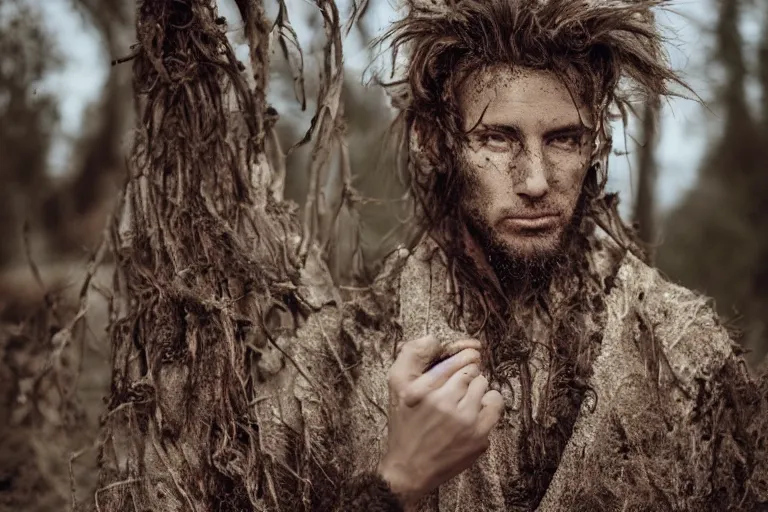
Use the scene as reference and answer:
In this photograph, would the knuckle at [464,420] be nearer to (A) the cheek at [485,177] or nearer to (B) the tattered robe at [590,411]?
(B) the tattered robe at [590,411]

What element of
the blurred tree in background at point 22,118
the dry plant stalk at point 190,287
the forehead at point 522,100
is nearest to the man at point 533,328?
the forehead at point 522,100

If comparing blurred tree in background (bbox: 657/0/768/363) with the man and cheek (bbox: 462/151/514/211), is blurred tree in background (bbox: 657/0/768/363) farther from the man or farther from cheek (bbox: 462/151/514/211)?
cheek (bbox: 462/151/514/211)

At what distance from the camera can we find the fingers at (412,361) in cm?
166

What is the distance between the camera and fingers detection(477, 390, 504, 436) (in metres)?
1.65

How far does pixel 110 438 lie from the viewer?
6.42ft

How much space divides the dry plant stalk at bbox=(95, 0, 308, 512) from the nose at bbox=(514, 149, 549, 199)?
0.65 m

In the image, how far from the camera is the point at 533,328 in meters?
1.96

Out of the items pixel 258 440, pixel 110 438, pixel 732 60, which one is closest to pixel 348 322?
pixel 258 440

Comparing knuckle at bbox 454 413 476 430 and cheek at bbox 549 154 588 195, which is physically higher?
cheek at bbox 549 154 588 195

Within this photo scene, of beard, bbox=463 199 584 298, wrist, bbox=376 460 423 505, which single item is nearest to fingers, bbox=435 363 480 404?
wrist, bbox=376 460 423 505

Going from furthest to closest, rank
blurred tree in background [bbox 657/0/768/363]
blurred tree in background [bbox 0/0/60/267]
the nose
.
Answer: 1. blurred tree in background [bbox 657/0/768/363]
2. blurred tree in background [bbox 0/0/60/267]
3. the nose

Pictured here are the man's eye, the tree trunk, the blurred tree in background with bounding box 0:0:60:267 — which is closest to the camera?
the man's eye

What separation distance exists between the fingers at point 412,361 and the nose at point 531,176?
1.41 feet

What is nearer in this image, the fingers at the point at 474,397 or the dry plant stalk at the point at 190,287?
the fingers at the point at 474,397
